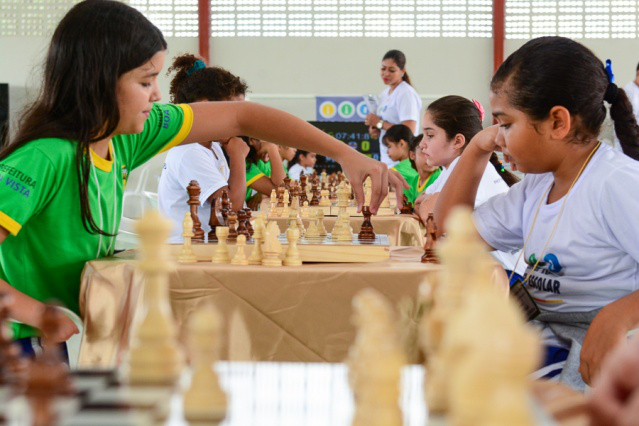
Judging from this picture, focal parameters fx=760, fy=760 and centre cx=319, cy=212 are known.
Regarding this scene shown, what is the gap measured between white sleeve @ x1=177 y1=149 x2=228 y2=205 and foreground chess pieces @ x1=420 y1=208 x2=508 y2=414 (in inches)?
95.0

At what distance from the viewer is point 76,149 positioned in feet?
5.12

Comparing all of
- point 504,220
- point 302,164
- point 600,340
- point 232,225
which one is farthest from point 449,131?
point 302,164

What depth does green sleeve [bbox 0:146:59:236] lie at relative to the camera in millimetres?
1414

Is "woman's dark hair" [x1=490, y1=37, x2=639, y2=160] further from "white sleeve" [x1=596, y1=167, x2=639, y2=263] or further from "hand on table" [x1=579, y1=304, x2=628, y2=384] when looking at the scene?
"hand on table" [x1=579, y1=304, x2=628, y2=384]

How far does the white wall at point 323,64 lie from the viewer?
9.66 metres

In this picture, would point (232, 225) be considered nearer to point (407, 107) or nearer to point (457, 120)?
point (457, 120)

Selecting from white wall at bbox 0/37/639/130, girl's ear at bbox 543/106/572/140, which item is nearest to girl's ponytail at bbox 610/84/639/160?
girl's ear at bbox 543/106/572/140

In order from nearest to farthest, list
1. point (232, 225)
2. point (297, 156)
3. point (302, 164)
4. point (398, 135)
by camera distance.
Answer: point (232, 225) → point (398, 135) → point (302, 164) → point (297, 156)

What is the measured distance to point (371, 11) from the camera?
9.67 m

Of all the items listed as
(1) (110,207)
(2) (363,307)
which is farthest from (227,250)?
(2) (363,307)

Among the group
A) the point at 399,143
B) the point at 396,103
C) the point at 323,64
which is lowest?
the point at 399,143

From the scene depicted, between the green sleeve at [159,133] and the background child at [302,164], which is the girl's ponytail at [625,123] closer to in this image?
the green sleeve at [159,133]

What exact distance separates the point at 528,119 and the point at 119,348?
1000 mm

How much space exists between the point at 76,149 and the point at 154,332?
40.3 inches
